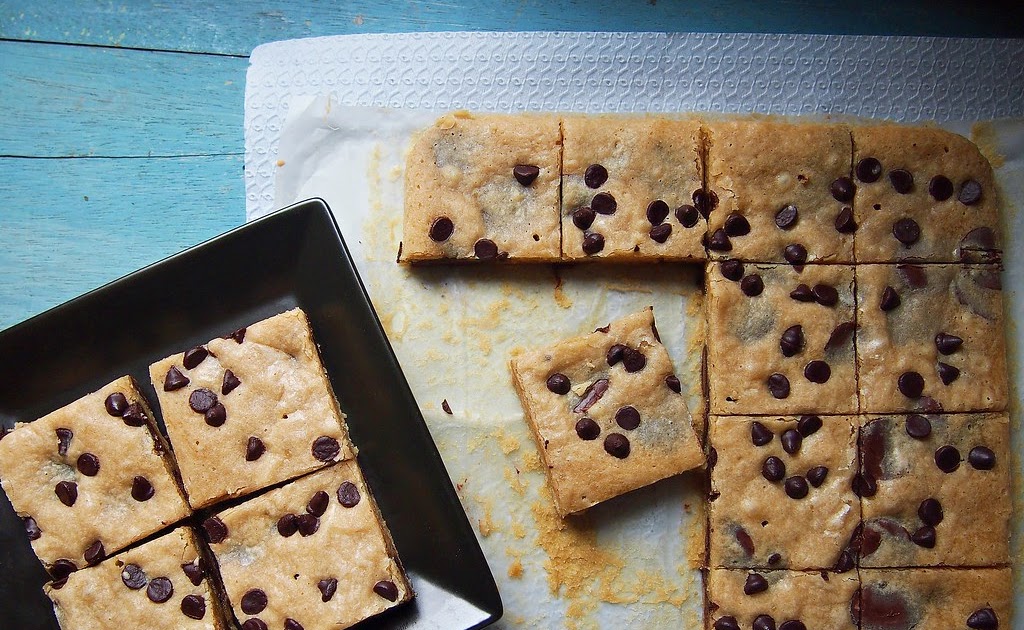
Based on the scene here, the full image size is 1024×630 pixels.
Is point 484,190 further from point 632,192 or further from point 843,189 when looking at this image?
point 843,189

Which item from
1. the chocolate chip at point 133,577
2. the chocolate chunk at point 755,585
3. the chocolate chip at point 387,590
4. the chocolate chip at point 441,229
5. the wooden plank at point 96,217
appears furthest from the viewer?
the wooden plank at point 96,217

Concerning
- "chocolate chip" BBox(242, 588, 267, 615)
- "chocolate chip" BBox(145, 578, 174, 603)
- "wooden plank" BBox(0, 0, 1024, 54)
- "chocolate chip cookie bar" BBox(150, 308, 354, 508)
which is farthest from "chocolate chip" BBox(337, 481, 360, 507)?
"wooden plank" BBox(0, 0, 1024, 54)

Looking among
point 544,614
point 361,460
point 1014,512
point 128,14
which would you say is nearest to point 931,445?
point 1014,512

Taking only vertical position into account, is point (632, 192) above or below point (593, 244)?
above

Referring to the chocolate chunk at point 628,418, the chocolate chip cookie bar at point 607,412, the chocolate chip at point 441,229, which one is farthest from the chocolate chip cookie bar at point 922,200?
the chocolate chip at point 441,229

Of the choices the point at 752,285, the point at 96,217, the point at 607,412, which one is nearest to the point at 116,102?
the point at 96,217

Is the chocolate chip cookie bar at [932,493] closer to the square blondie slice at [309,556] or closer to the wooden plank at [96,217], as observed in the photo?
the square blondie slice at [309,556]
